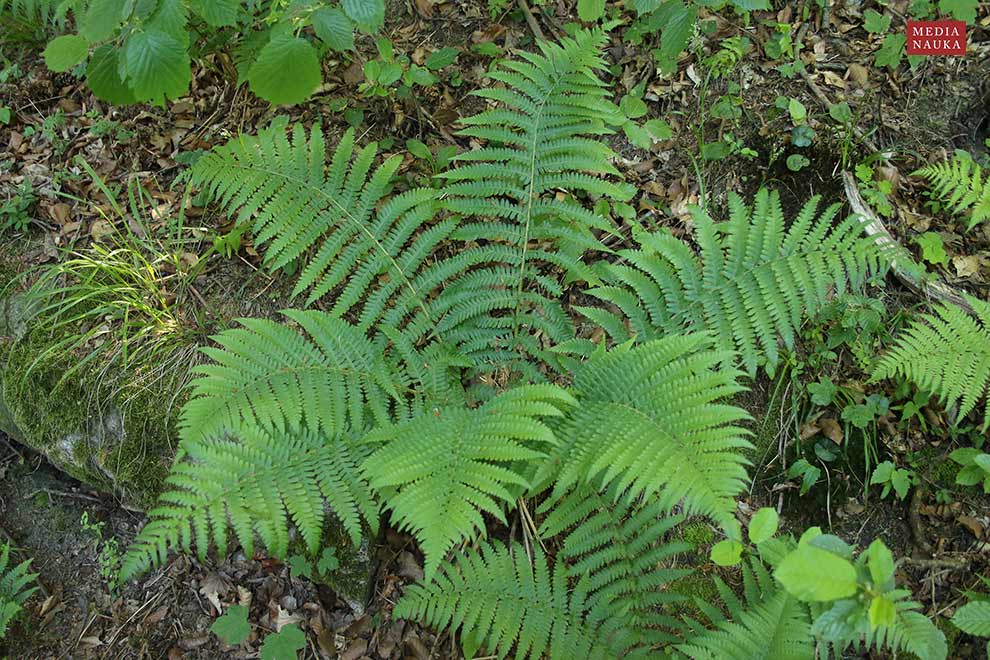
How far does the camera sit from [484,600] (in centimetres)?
268

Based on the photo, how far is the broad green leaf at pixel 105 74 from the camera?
288 centimetres

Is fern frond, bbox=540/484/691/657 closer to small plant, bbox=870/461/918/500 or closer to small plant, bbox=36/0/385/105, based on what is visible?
small plant, bbox=870/461/918/500

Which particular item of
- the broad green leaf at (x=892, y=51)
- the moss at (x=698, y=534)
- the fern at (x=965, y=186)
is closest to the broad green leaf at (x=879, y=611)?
the moss at (x=698, y=534)

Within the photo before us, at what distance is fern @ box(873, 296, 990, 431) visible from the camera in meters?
2.87

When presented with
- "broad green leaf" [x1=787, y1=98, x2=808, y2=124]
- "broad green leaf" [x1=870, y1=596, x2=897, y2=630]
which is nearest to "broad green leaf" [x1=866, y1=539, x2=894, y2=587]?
"broad green leaf" [x1=870, y1=596, x2=897, y2=630]

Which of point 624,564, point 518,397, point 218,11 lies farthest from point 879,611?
point 218,11

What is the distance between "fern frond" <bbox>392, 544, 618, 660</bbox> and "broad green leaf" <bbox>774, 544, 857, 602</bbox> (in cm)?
110

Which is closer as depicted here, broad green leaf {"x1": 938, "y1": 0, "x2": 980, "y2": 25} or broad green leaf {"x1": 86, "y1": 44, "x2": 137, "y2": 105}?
broad green leaf {"x1": 86, "y1": 44, "x2": 137, "y2": 105}

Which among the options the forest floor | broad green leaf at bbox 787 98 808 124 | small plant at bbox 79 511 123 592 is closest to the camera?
the forest floor

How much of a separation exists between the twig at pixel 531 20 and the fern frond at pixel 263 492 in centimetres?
255

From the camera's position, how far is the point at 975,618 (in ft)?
7.77

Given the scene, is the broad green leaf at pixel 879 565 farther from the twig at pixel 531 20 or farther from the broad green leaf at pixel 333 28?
the twig at pixel 531 20

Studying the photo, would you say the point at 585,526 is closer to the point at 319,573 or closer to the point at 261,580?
the point at 319,573

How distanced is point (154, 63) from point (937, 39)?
3.92 meters
